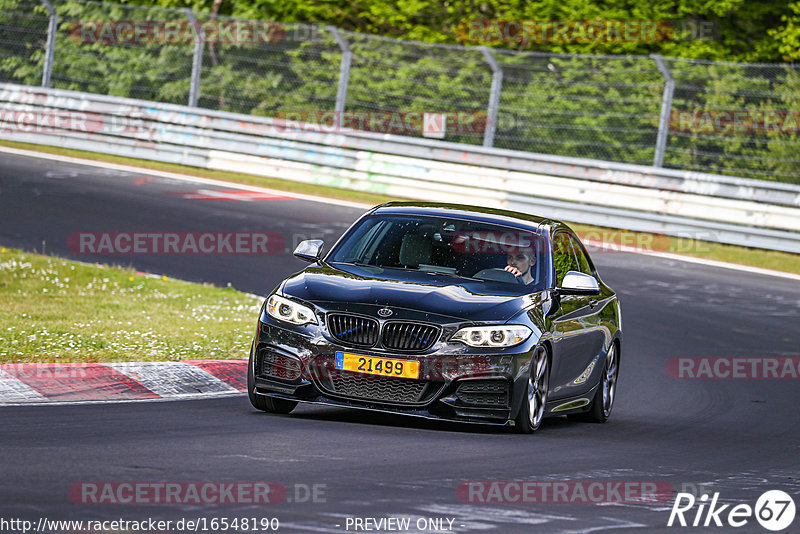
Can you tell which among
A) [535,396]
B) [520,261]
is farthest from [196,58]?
[535,396]

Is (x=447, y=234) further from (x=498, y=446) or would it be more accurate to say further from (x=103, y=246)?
(x=103, y=246)

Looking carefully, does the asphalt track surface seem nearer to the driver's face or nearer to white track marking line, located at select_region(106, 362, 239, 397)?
white track marking line, located at select_region(106, 362, 239, 397)

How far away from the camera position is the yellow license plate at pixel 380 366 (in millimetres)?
8695

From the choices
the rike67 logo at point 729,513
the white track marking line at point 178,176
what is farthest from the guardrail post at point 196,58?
the rike67 logo at point 729,513

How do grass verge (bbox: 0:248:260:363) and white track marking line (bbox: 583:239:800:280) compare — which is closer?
grass verge (bbox: 0:248:260:363)

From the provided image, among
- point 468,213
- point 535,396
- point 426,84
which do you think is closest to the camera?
point 535,396

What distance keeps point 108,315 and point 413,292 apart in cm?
516

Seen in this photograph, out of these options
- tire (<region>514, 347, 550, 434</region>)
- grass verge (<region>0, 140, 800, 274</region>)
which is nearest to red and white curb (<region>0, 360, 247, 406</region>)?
tire (<region>514, 347, 550, 434</region>)

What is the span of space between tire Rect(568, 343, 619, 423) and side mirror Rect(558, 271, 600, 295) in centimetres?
126

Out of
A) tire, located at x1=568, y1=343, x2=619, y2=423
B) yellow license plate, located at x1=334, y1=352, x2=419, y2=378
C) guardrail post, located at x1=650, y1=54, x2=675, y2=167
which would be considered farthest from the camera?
guardrail post, located at x1=650, y1=54, x2=675, y2=167

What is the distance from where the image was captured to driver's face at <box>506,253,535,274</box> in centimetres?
997

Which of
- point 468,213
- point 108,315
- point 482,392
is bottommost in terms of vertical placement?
point 108,315

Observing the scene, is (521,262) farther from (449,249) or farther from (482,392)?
(482,392)

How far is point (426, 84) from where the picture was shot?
24484 mm
